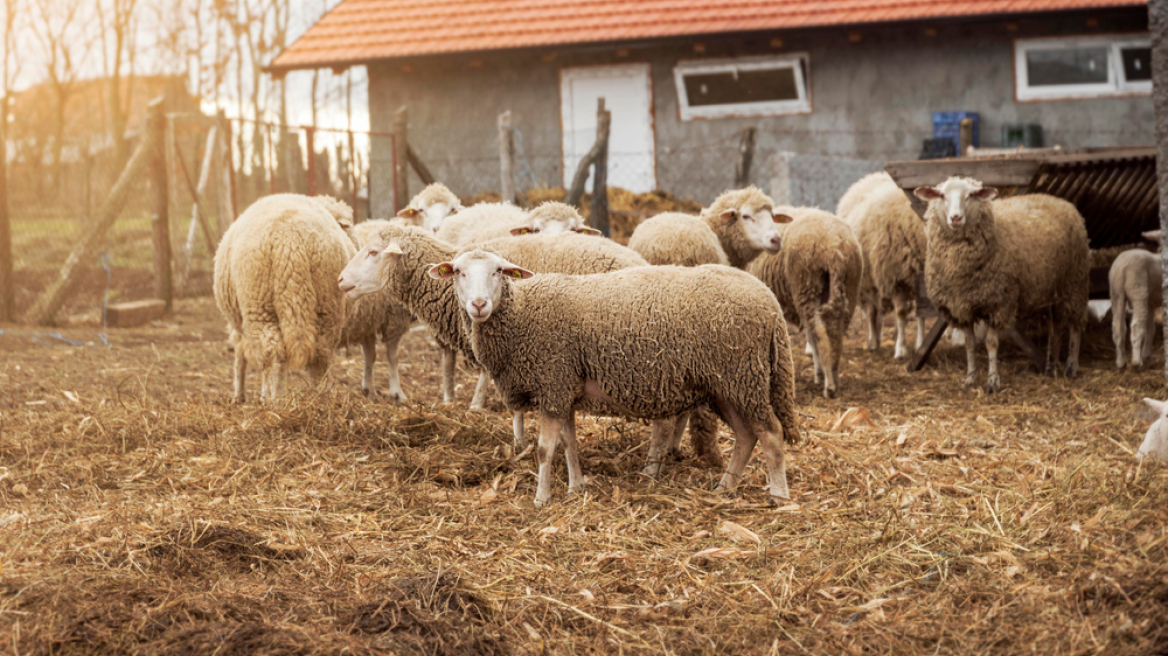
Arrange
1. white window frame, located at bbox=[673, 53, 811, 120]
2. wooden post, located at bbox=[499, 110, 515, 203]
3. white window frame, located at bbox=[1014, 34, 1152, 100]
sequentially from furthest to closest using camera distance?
white window frame, located at bbox=[673, 53, 811, 120] → white window frame, located at bbox=[1014, 34, 1152, 100] → wooden post, located at bbox=[499, 110, 515, 203]

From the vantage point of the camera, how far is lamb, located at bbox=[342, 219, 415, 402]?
7426 millimetres

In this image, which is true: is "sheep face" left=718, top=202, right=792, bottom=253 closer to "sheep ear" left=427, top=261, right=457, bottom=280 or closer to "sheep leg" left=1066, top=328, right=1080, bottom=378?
"sheep leg" left=1066, top=328, right=1080, bottom=378

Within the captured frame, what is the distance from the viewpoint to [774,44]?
16281 mm

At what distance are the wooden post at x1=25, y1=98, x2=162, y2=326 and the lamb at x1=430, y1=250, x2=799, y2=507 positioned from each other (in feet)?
25.2

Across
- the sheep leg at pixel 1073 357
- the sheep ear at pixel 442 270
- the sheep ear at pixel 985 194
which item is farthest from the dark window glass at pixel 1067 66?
the sheep ear at pixel 442 270

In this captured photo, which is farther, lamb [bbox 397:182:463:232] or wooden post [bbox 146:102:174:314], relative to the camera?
wooden post [bbox 146:102:174:314]

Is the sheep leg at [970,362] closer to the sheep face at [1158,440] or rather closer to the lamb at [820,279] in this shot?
the lamb at [820,279]

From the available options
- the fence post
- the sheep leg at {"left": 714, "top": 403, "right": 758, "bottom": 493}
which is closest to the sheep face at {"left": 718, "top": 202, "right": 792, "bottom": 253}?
the sheep leg at {"left": 714, "top": 403, "right": 758, "bottom": 493}

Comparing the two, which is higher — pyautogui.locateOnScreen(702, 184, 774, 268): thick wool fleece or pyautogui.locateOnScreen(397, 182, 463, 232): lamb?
pyautogui.locateOnScreen(397, 182, 463, 232): lamb

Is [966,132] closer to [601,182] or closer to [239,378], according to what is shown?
[601,182]

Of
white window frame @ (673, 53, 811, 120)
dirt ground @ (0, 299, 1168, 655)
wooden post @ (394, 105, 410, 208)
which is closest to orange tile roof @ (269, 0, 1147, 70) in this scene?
white window frame @ (673, 53, 811, 120)

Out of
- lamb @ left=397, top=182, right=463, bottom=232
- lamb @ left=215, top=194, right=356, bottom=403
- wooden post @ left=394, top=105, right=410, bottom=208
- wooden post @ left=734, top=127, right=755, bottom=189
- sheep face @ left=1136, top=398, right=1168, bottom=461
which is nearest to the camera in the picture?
sheep face @ left=1136, top=398, right=1168, bottom=461

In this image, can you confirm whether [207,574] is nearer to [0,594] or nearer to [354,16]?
[0,594]

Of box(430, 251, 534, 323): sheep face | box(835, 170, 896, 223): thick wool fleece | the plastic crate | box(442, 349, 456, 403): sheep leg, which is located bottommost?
box(442, 349, 456, 403): sheep leg
